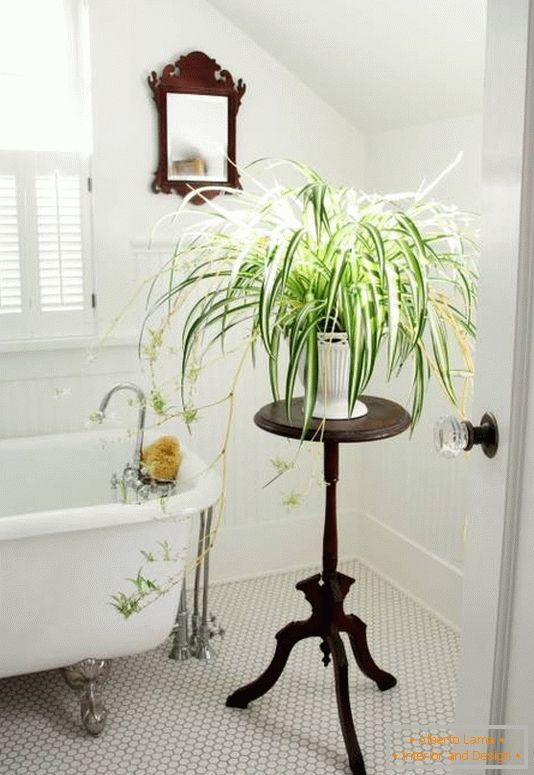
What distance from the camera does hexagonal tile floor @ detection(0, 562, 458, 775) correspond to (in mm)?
2355

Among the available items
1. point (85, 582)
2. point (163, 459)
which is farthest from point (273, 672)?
point (163, 459)

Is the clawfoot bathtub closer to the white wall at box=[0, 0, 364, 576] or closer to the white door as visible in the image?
the white wall at box=[0, 0, 364, 576]

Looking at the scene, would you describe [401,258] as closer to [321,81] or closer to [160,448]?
[160,448]

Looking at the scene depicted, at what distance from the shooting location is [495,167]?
115 cm

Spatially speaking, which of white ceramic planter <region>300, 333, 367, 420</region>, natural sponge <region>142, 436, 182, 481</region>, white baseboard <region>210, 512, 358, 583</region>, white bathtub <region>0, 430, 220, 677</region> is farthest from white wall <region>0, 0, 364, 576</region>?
white ceramic planter <region>300, 333, 367, 420</region>

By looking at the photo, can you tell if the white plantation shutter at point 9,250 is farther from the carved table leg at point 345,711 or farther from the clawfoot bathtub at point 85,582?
the carved table leg at point 345,711

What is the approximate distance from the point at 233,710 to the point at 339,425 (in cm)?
100

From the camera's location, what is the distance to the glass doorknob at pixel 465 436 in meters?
1.18

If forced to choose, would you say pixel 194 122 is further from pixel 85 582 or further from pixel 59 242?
pixel 85 582

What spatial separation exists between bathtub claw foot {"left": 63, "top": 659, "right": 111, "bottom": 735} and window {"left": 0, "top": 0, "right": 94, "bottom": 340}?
1216 millimetres

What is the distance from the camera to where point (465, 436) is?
119 cm

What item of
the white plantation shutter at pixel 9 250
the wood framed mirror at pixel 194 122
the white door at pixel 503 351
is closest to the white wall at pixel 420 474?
the wood framed mirror at pixel 194 122

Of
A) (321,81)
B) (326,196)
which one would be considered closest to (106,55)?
(321,81)

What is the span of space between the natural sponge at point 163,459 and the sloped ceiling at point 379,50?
1443 mm
